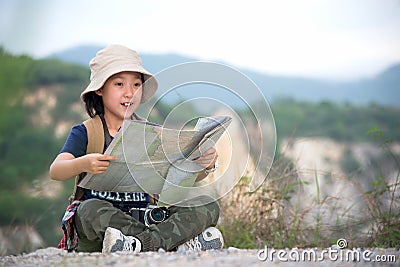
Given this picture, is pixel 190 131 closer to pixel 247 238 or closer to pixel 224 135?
pixel 224 135

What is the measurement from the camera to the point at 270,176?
257cm

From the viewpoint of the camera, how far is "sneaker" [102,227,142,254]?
1.66 metres

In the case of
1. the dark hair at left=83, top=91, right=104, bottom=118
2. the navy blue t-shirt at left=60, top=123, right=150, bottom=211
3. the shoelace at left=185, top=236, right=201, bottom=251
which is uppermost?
the dark hair at left=83, top=91, right=104, bottom=118

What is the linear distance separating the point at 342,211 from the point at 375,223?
207 millimetres

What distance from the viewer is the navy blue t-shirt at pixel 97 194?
1.83 meters

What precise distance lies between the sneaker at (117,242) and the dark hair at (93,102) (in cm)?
49

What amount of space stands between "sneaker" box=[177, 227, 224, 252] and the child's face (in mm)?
478

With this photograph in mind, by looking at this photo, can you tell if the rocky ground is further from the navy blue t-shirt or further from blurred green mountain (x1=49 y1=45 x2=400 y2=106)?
blurred green mountain (x1=49 y1=45 x2=400 y2=106)

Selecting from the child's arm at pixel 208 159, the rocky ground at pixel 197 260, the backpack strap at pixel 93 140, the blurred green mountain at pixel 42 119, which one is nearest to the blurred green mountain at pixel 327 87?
the blurred green mountain at pixel 42 119

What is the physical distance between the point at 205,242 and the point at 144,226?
0.21m

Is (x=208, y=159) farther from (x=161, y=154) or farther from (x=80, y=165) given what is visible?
(x=80, y=165)

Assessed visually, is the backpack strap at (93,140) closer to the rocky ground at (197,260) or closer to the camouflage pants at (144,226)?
the camouflage pants at (144,226)

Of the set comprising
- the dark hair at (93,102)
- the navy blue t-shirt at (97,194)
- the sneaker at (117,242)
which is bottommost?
the sneaker at (117,242)

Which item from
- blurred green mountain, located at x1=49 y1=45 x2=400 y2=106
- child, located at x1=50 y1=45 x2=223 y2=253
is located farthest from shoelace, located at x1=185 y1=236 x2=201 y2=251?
blurred green mountain, located at x1=49 y1=45 x2=400 y2=106
